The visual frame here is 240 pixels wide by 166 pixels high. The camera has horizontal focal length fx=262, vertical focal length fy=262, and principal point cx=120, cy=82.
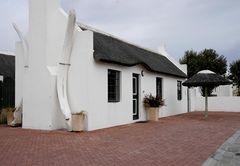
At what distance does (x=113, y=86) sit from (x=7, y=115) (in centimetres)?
481

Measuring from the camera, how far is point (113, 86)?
38.1 ft

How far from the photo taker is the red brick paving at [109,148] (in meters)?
5.77

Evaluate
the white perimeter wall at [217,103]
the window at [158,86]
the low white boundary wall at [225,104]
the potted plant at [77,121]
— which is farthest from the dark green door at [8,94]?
the low white boundary wall at [225,104]

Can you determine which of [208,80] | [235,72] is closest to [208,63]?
[235,72]

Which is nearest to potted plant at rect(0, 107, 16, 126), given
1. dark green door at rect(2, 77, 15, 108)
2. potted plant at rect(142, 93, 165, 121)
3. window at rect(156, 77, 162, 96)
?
dark green door at rect(2, 77, 15, 108)

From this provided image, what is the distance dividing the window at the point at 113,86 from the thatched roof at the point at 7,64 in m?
7.13

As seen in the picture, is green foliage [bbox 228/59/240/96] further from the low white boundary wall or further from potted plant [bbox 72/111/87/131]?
potted plant [bbox 72/111/87/131]

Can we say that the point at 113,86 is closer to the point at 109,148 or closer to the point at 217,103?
the point at 109,148

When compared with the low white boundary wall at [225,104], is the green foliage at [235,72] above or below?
above

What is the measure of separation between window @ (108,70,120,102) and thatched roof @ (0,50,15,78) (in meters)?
7.13

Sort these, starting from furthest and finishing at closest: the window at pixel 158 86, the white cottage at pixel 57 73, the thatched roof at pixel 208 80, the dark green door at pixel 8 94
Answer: the window at pixel 158 86 → the thatched roof at pixel 208 80 → the dark green door at pixel 8 94 → the white cottage at pixel 57 73

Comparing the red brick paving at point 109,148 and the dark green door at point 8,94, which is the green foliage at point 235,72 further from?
the dark green door at point 8,94

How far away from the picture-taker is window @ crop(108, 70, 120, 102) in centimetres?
1136

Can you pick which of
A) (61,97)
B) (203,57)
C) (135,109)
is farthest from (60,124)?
(203,57)
